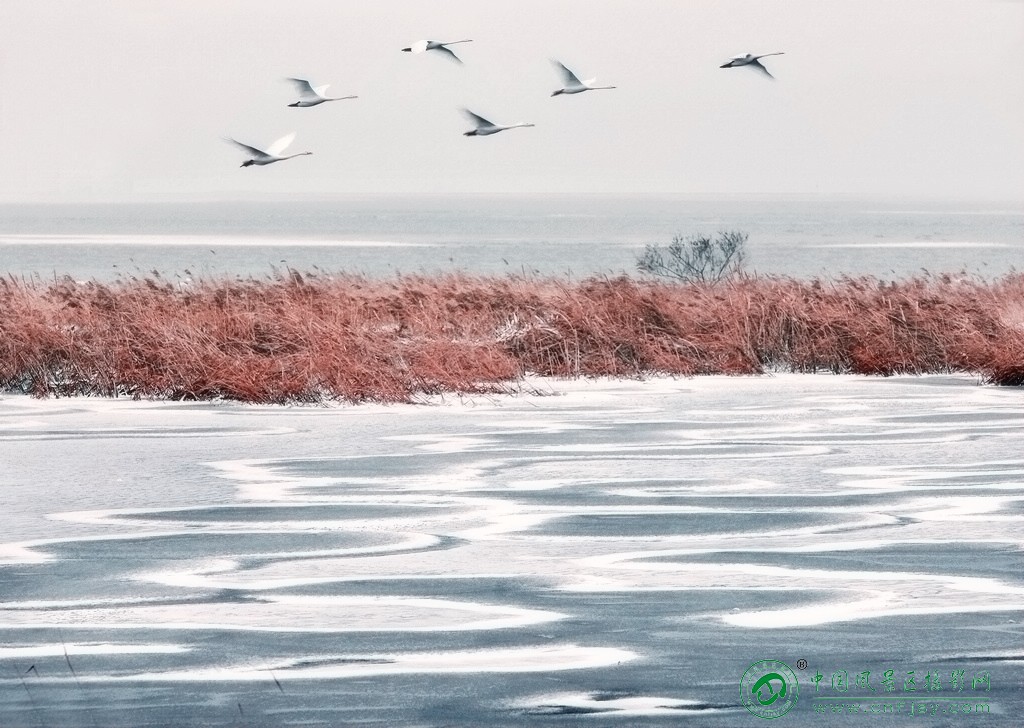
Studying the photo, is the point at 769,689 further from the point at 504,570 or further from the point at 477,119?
the point at 477,119

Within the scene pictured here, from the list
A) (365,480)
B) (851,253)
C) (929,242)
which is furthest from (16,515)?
(929,242)

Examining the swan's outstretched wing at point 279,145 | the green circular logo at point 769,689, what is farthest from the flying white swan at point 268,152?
the green circular logo at point 769,689

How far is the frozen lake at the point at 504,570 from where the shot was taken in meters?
6.05

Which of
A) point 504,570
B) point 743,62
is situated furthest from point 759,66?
point 504,570

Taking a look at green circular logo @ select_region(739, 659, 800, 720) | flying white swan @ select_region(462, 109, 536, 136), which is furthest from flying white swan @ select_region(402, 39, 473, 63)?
green circular logo @ select_region(739, 659, 800, 720)

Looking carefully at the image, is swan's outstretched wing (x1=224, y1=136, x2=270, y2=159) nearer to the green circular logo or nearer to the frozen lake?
the frozen lake

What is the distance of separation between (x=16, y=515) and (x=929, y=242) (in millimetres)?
124321

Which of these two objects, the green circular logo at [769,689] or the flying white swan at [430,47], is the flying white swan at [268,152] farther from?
the green circular logo at [769,689]

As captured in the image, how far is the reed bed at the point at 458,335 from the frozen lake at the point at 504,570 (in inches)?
78.3

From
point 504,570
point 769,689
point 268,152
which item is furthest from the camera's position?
point 268,152

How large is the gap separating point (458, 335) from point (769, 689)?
42.3 feet

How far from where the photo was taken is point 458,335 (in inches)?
740

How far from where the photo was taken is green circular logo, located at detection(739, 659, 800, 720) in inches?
232

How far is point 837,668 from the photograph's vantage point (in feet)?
20.8
